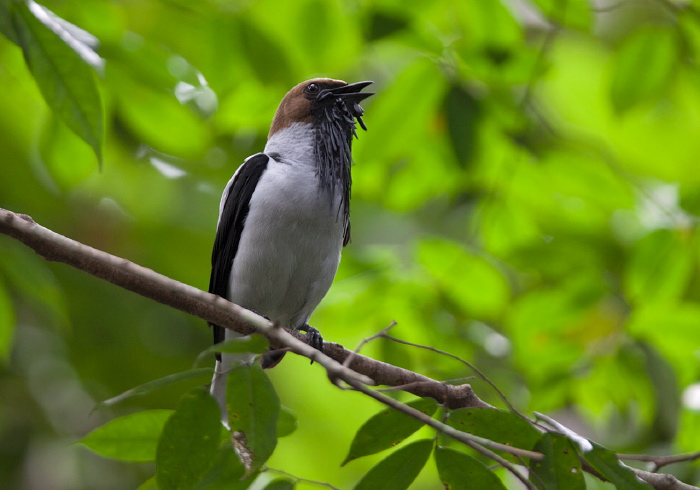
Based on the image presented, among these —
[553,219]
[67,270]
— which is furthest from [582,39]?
[67,270]

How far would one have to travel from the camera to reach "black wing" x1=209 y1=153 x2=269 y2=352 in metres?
3.71

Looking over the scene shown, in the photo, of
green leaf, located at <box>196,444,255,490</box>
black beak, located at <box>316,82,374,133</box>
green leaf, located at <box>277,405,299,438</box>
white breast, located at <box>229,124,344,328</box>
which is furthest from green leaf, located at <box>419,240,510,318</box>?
green leaf, located at <box>196,444,255,490</box>

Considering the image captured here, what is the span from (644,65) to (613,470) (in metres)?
2.52

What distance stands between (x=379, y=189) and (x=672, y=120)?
340 centimetres

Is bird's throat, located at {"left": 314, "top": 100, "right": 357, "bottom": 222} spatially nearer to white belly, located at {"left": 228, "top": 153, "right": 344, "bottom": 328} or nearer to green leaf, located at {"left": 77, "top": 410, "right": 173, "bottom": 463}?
white belly, located at {"left": 228, "top": 153, "right": 344, "bottom": 328}

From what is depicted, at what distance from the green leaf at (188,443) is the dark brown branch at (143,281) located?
0.27m

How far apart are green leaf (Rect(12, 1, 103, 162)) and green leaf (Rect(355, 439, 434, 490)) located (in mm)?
1402

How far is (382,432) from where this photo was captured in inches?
79.0

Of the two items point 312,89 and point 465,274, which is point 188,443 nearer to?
point 465,274

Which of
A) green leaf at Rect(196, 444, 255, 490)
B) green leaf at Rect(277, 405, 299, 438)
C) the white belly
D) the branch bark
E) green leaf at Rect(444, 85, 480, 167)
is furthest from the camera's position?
green leaf at Rect(444, 85, 480, 167)

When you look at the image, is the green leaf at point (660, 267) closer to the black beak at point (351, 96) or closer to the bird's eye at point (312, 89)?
the black beak at point (351, 96)

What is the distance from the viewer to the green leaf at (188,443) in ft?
6.02

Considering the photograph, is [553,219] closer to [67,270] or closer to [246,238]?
[246,238]

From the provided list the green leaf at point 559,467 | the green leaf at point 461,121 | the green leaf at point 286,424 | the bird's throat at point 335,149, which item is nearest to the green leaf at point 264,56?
Answer: the bird's throat at point 335,149
